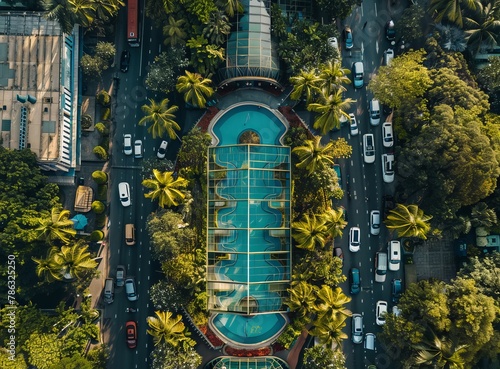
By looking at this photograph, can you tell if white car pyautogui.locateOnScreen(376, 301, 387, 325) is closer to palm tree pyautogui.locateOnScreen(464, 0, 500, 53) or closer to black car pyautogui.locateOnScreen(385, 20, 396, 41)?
palm tree pyautogui.locateOnScreen(464, 0, 500, 53)

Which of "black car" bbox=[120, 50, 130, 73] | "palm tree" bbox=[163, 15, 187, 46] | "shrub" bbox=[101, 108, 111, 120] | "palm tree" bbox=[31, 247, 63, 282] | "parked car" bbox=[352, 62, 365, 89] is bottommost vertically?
"palm tree" bbox=[31, 247, 63, 282]

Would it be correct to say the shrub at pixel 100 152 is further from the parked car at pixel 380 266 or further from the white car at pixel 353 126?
the parked car at pixel 380 266

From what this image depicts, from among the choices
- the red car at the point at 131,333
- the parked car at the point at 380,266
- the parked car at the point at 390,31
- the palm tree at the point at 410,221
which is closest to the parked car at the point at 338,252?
the parked car at the point at 380,266

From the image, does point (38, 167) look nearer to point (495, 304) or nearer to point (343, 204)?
point (343, 204)

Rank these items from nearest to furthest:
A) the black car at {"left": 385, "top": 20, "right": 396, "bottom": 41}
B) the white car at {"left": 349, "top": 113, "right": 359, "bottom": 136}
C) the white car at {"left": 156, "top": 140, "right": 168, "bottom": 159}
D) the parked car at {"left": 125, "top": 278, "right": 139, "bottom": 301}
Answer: the parked car at {"left": 125, "top": 278, "right": 139, "bottom": 301}
the white car at {"left": 156, "top": 140, "right": 168, "bottom": 159}
the white car at {"left": 349, "top": 113, "right": 359, "bottom": 136}
the black car at {"left": 385, "top": 20, "right": 396, "bottom": 41}

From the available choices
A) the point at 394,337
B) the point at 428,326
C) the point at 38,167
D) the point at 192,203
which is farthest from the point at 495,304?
the point at 38,167

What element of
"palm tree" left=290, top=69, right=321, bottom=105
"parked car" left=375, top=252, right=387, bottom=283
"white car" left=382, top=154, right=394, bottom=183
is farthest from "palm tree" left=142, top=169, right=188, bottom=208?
"white car" left=382, top=154, right=394, bottom=183
